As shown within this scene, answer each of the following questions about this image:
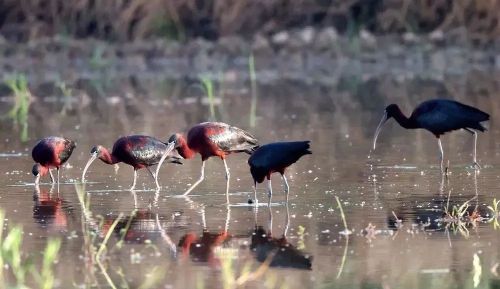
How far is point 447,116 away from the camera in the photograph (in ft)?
44.1

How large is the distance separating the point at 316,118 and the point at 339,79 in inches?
285

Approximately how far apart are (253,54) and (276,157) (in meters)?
17.4

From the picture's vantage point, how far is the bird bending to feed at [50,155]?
1291cm

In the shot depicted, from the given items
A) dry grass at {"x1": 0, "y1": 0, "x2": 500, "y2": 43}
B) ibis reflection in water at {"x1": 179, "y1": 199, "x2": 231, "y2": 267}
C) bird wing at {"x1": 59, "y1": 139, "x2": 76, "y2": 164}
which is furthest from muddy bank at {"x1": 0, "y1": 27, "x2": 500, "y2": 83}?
ibis reflection in water at {"x1": 179, "y1": 199, "x2": 231, "y2": 267}

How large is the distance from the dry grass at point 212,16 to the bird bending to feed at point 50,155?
15.7m

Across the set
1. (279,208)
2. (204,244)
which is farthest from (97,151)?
(204,244)

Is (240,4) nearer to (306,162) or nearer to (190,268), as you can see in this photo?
(306,162)

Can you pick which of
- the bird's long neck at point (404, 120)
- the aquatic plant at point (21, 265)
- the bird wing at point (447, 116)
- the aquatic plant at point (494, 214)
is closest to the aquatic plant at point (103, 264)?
the aquatic plant at point (21, 265)

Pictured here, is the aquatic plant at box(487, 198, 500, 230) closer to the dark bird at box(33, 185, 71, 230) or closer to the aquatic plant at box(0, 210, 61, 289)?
the dark bird at box(33, 185, 71, 230)

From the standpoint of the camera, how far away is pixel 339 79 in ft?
83.7

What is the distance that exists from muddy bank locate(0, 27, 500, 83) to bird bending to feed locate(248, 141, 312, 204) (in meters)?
15.8

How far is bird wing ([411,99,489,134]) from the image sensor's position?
13241 mm

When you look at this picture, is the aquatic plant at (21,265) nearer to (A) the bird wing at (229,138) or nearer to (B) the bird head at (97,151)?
(A) the bird wing at (229,138)

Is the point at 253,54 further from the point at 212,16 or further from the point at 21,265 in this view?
the point at 21,265
